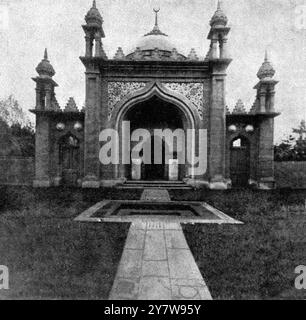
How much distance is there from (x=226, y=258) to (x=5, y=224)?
4074 millimetres

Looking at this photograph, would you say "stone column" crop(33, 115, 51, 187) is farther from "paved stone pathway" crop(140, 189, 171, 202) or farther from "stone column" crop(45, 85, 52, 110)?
"paved stone pathway" crop(140, 189, 171, 202)

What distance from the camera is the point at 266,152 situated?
12391 millimetres

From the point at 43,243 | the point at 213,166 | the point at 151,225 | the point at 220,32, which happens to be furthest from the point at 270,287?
the point at 220,32

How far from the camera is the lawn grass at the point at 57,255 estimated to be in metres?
2.56

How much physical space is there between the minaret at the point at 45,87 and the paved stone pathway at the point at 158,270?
411 inches

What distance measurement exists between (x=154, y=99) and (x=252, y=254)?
1061cm

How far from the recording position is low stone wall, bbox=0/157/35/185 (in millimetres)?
13531

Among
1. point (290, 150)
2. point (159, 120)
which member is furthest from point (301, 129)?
point (159, 120)

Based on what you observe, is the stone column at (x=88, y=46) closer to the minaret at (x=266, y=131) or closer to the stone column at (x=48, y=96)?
the stone column at (x=48, y=96)

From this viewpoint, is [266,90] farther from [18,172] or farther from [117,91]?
[18,172]

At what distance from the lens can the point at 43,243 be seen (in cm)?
378

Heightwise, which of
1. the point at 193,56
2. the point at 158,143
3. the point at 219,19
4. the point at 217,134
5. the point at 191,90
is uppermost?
the point at 219,19

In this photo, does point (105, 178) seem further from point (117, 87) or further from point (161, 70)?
point (161, 70)

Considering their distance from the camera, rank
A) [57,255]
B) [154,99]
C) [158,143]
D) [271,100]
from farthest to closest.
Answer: [158,143] < [154,99] < [271,100] < [57,255]
